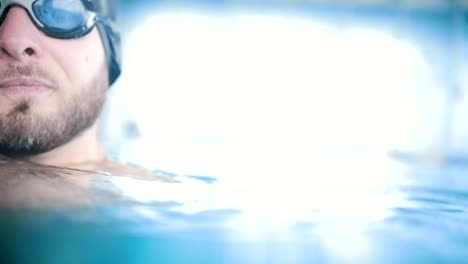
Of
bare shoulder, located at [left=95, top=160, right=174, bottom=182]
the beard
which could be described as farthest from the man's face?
bare shoulder, located at [left=95, top=160, right=174, bottom=182]

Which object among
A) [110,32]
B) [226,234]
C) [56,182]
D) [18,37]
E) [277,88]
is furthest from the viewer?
[277,88]

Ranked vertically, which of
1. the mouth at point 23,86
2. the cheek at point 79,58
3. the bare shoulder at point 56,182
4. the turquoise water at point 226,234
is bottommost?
the turquoise water at point 226,234

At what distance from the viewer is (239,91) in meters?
1.68

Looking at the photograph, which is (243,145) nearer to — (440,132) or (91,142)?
(91,142)

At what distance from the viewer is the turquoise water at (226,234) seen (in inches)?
35.6

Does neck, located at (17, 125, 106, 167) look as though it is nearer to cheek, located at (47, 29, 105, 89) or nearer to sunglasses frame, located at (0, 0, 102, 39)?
cheek, located at (47, 29, 105, 89)

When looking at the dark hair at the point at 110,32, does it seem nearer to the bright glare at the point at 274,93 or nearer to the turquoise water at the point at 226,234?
the bright glare at the point at 274,93

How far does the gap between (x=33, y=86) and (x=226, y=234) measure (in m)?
0.68

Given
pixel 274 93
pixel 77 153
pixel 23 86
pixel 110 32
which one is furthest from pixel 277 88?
pixel 23 86

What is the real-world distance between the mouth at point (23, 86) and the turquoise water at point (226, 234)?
379 millimetres

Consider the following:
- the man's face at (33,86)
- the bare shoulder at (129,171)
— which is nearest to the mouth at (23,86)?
the man's face at (33,86)

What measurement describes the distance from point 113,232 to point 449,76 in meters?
1.34

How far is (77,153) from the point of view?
130 cm

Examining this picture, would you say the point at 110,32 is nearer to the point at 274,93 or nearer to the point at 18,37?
the point at 18,37
